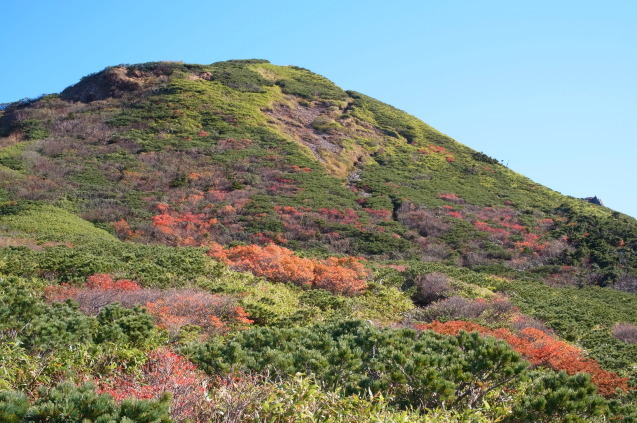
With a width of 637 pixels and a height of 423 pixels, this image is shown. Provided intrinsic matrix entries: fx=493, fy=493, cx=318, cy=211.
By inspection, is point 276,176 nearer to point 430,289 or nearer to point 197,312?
point 430,289

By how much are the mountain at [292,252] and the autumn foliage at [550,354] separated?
72 millimetres

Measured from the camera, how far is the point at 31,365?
5.45m

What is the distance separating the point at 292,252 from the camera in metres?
21.9

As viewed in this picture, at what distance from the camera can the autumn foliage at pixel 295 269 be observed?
56.6 ft

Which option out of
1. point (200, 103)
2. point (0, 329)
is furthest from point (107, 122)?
point (0, 329)

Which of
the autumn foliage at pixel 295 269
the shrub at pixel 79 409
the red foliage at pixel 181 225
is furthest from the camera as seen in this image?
the red foliage at pixel 181 225

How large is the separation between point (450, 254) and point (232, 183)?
16.1m

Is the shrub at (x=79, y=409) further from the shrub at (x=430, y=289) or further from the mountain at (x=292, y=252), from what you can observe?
the shrub at (x=430, y=289)

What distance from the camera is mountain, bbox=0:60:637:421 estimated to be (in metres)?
6.34

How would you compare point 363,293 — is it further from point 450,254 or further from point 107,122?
point 107,122

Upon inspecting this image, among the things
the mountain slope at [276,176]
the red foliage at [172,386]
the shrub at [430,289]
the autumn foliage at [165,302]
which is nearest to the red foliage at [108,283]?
the autumn foliage at [165,302]

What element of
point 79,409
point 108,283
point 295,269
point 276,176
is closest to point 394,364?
point 79,409

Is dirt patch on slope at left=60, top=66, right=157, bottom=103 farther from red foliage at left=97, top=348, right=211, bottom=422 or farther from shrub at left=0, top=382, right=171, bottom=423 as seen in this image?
shrub at left=0, top=382, right=171, bottom=423

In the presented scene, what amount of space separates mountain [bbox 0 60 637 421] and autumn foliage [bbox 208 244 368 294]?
9cm
